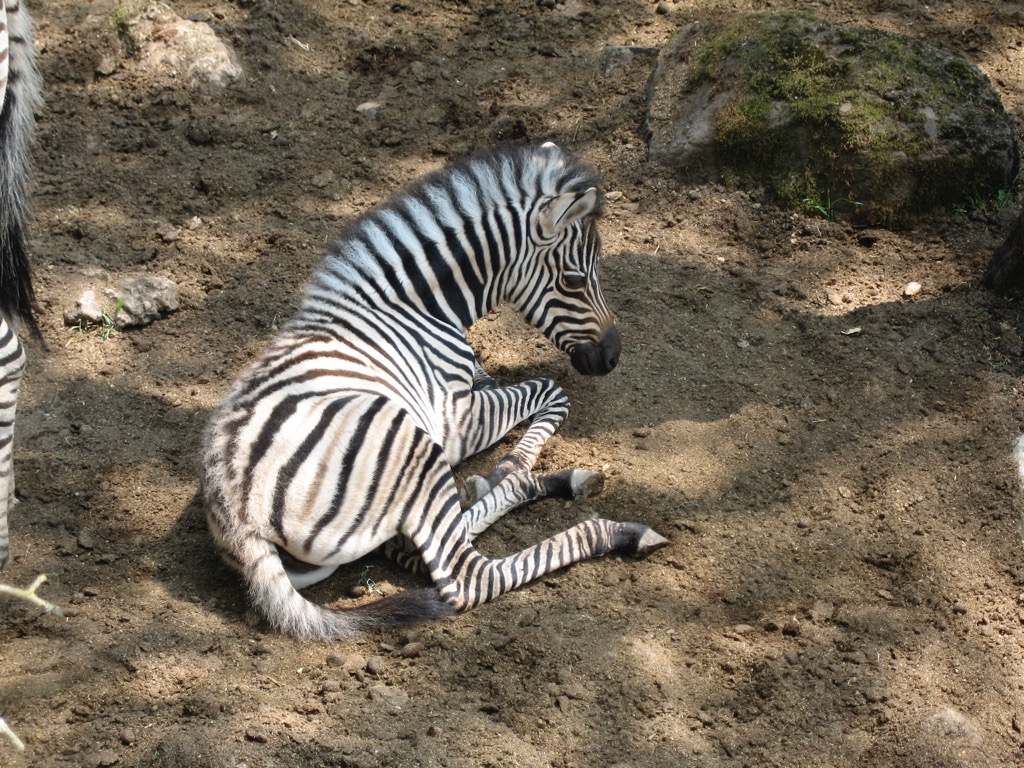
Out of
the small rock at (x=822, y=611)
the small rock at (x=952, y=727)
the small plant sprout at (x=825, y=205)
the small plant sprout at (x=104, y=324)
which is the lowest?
the small rock at (x=952, y=727)

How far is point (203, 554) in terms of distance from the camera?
5.49 meters

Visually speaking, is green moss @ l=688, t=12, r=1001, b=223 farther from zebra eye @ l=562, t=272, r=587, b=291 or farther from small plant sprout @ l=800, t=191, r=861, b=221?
zebra eye @ l=562, t=272, r=587, b=291

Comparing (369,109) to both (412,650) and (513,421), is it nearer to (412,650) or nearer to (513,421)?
(513,421)

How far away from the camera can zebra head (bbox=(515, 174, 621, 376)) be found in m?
6.23

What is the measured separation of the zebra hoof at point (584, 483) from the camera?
5898 millimetres

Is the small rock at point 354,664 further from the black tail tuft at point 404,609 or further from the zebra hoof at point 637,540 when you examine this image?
the zebra hoof at point 637,540

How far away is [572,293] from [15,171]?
10.9 ft

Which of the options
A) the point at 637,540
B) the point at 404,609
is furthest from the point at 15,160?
the point at 637,540

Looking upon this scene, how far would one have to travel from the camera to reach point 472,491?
5.88 m

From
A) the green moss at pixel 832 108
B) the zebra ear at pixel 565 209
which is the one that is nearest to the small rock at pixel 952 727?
the zebra ear at pixel 565 209

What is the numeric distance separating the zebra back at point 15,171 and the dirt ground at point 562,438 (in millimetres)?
969

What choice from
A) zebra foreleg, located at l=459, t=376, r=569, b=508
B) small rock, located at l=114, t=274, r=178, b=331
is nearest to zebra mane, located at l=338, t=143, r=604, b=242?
zebra foreleg, located at l=459, t=376, r=569, b=508

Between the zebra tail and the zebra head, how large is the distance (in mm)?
2085

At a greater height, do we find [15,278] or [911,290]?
[15,278]
